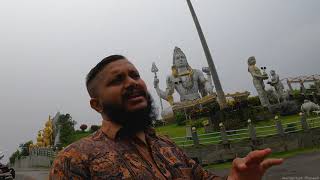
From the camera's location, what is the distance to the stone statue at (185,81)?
36.5 metres

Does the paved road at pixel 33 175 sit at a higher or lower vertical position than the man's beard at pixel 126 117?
lower

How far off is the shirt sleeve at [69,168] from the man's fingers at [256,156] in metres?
0.84

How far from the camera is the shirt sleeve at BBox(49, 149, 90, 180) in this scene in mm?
2102

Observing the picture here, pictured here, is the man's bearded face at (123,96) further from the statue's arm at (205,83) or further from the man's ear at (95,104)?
the statue's arm at (205,83)

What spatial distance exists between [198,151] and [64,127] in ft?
64.3

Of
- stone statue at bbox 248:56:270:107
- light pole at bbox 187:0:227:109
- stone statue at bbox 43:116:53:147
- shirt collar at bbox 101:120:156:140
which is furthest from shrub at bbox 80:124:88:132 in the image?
shirt collar at bbox 101:120:156:140

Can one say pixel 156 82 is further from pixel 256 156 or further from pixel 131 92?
A: pixel 256 156

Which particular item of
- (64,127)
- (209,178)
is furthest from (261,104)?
(209,178)

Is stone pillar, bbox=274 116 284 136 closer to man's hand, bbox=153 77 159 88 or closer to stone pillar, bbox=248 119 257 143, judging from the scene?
stone pillar, bbox=248 119 257 143

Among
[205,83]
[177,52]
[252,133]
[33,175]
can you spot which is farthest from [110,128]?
[177,52]

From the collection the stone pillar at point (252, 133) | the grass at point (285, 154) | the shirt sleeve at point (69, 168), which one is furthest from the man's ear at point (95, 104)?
the stone pillar at point (252, 133)

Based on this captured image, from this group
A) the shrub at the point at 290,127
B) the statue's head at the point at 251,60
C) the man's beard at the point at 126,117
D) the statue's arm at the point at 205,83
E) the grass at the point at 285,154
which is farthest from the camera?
the statue's arm at the point at 205,83

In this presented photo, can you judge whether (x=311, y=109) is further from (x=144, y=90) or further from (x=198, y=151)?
(x=144, y=90)

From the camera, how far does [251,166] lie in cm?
206
